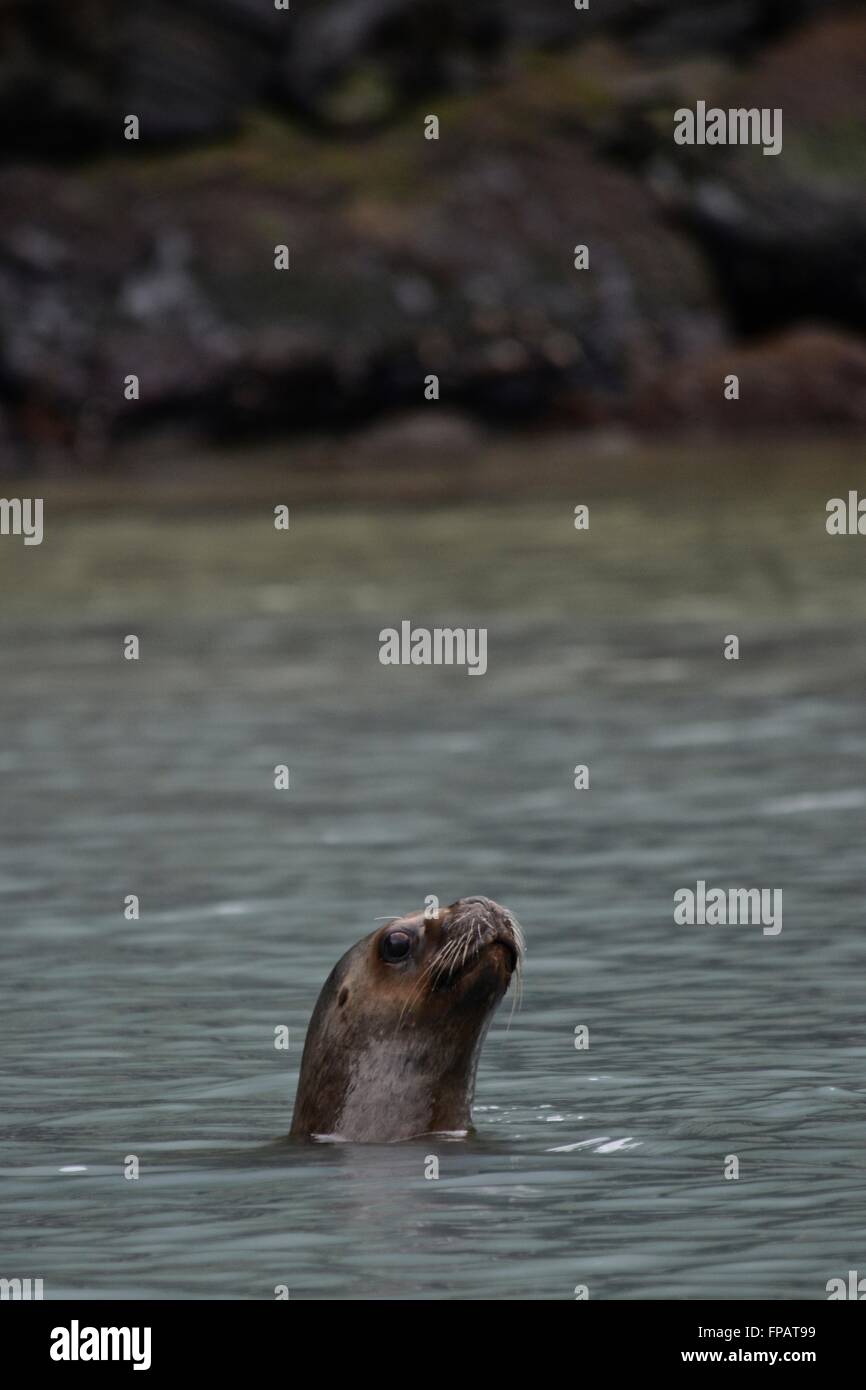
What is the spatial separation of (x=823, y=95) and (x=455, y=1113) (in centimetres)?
4437

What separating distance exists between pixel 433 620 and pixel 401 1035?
1665 cm

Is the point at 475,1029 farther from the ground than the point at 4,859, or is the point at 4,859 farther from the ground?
the point at 4,859

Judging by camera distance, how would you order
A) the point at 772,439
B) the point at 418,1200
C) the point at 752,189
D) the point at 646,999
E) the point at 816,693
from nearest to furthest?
the point at 418,1200 < the point at 646,999 < the point at 816,693 < the point at 772,439 < the point at 752,189

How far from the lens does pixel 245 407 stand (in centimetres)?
4847

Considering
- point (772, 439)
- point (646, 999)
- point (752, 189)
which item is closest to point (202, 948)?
point (646, 999)

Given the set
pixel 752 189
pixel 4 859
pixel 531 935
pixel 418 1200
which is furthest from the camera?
pixel 752 189

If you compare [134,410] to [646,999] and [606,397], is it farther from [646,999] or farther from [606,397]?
[646,999]

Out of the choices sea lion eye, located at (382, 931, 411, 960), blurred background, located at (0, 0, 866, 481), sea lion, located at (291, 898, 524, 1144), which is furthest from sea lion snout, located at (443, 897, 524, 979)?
blurred background, located at (0, 0, 866, 481)

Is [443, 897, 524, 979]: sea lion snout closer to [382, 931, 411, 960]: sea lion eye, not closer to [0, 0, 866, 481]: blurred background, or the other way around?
[382, 931, 411, 960]: sea lion eye

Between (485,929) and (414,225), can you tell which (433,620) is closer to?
(485,929)

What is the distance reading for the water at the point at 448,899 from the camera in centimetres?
1003

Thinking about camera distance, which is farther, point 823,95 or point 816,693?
point 823,95

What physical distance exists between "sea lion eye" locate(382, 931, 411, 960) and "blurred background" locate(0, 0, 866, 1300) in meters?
0.74

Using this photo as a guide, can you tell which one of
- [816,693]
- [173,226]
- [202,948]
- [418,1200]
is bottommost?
[418,1200]
